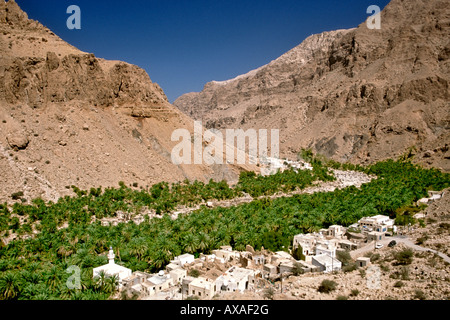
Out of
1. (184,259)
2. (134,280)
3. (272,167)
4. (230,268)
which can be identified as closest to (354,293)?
(230,268)

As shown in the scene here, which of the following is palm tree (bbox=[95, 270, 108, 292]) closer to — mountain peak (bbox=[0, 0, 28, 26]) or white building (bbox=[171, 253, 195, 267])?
white building (bbox=[171, 253, 195, 267])

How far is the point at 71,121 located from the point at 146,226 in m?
23.9

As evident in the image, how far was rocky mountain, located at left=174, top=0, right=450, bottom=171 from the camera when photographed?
7369 centimetres

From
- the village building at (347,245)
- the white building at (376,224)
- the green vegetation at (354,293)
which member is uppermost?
the white building at (376,224)

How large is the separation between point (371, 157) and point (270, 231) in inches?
2281

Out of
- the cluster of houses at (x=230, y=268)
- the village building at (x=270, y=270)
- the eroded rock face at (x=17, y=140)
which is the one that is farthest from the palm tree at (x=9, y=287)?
the eroded rock face at (x=17, y=140)

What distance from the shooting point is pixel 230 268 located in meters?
19.1

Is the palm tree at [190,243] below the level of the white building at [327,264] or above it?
above

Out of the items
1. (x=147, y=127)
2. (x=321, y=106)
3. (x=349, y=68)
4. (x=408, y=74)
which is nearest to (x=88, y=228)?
(x=147, y=127)

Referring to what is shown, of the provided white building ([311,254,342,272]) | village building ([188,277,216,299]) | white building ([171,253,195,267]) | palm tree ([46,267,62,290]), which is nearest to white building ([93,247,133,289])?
palm tree ([46,267,62,290])

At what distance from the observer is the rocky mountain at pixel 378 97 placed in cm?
7369

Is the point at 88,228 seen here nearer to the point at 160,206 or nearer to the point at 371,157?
the point at 160,206

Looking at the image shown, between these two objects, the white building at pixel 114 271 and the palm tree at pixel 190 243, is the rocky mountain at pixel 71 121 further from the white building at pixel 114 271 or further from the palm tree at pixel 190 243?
the white building at pixel 114 271

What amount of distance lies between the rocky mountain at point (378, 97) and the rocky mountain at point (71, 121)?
41.3m
